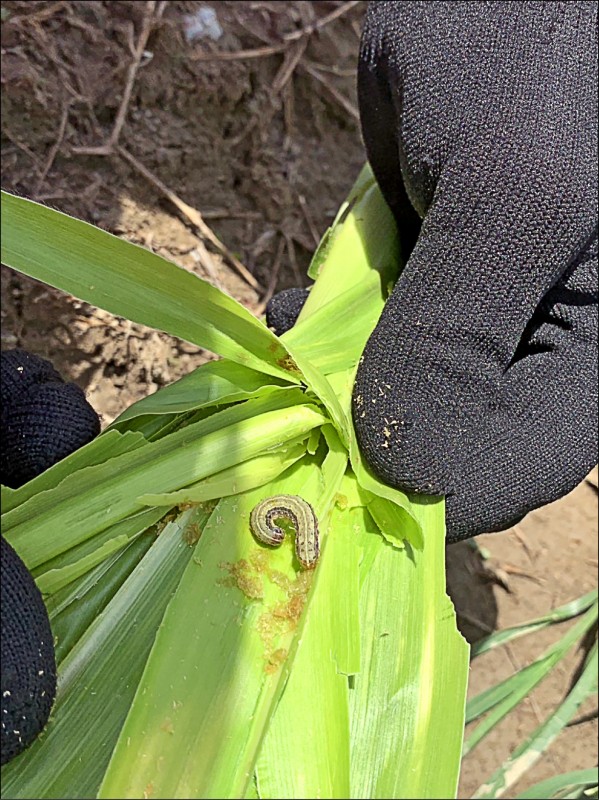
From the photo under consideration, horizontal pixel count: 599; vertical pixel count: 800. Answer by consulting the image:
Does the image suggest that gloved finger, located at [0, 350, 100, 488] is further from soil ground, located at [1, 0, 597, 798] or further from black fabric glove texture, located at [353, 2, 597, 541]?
soil ground, located at [1, 0, 597, 798]

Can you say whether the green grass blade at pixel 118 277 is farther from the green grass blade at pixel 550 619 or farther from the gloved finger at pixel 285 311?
the green grass blade at pixel 550 619

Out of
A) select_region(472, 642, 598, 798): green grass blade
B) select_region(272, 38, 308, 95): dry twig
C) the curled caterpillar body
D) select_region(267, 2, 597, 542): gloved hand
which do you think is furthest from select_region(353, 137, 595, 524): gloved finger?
select_region(272, 38, 308, 95): dry twig

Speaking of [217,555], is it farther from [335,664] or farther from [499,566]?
[499,566]

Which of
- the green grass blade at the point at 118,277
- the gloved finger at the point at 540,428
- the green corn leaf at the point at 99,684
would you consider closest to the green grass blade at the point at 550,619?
the gloved finger at the point at 540,428

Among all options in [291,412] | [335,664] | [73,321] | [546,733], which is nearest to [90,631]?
[335,664]

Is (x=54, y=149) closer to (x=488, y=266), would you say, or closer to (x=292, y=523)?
(x=488, y=266)

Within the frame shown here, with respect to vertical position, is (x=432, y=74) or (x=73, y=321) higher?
(x=432, y=74)
